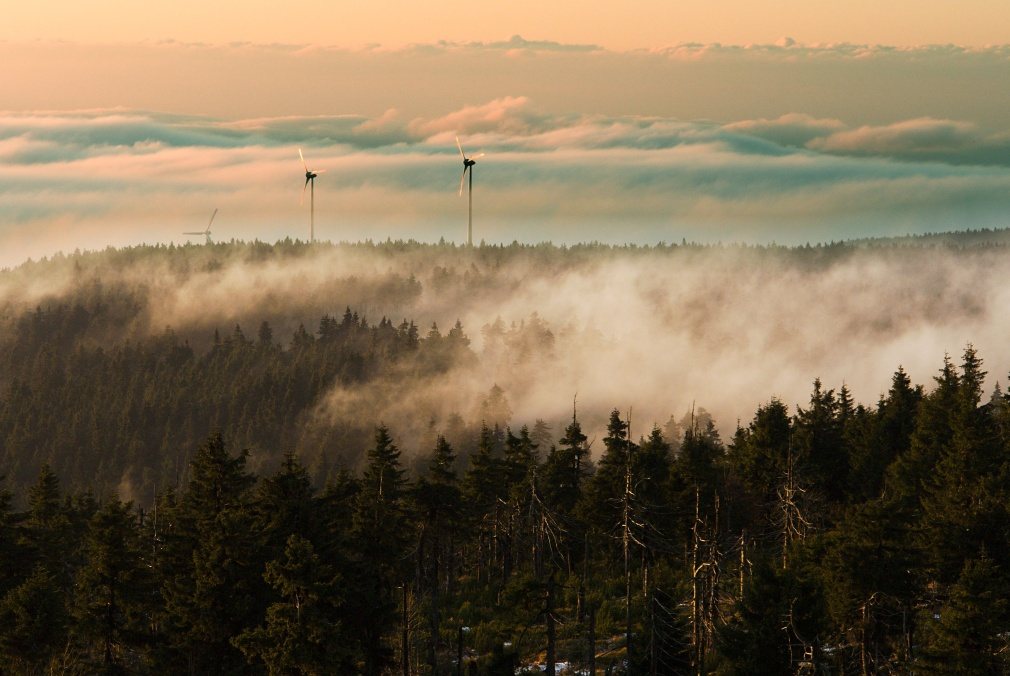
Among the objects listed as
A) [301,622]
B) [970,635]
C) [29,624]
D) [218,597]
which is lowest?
[29,624]

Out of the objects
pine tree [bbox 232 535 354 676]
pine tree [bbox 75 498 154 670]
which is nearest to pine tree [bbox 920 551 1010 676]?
pine tree [bbox 232 535 354 676]

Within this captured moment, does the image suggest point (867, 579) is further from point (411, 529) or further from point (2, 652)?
point (2, 652)

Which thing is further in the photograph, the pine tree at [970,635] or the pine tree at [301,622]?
the pine tree at [301,622]

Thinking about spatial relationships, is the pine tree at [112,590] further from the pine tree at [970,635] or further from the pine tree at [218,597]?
the pine tree at [970,635]

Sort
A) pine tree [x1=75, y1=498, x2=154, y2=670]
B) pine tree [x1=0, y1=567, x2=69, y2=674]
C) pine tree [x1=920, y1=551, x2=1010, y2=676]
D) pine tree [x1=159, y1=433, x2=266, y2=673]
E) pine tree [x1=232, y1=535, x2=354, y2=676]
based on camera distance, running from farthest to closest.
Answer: pine tree [x1=75, y1=498, x2=154, y2=670] < pine tree [x1=0, y1=567, x2=69, y2=674] < pine tree [x1=159, y1=433, x2=266, y2=673] < pine tree [x1=232, y1=535, x2=354, y2=676] < pine tree [x1=920, y1=551, x2=1010, y2=676]

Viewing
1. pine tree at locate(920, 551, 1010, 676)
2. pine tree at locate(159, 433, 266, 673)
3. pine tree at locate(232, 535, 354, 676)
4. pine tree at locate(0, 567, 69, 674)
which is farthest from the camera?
pine tree at locate(0, 567, 69, 674)

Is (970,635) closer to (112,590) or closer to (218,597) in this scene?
(218,597)

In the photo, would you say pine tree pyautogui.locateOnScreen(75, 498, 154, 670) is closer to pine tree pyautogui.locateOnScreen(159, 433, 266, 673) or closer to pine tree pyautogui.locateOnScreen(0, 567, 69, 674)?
pine tree pyautogui.locateOnScreen(0, 567, 69, 674)

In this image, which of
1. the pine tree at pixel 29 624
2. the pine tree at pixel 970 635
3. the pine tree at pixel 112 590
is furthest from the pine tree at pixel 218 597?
the pine tree at pixel 970 635

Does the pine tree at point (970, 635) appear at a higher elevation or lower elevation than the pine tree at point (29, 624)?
higher

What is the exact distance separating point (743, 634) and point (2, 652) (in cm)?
4160

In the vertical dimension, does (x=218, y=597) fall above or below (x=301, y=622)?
below

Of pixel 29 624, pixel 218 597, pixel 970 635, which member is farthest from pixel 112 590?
pixel 970 635

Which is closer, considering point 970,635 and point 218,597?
point 970,635
